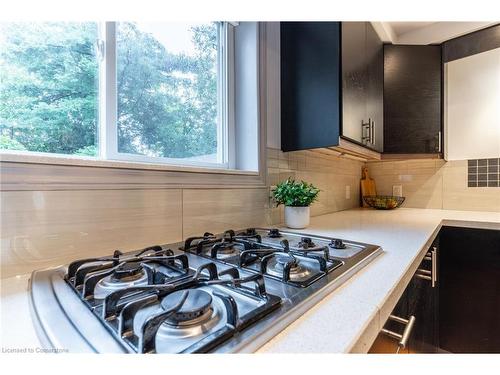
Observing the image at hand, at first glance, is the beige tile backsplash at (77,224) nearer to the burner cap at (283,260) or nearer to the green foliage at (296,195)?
the burner cap at (283,260)

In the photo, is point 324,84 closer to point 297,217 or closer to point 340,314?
point 297,217

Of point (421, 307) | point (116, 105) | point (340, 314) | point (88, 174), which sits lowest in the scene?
point (421, 307)

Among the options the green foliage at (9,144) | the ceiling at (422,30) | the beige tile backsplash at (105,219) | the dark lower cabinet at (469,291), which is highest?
the ceiling at (422,30)

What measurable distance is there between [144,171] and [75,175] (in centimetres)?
18

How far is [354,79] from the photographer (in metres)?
1.29

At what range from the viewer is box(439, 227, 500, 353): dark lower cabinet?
130 cm

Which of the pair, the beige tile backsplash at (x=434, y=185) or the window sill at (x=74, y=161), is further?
the beige tile backsplash at (x=434, y=185)

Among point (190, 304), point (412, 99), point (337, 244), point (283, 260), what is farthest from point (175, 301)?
point (412, 99)

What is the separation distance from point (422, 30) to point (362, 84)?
1.16 meters

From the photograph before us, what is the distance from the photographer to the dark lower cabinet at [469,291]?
130 cm

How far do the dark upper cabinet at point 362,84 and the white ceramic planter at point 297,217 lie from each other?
1.32ft

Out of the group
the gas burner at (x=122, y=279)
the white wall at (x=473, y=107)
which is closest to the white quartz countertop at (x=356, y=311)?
the gas burner at (x=122, y=279)

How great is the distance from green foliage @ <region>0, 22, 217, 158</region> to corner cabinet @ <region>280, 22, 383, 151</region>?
1.59ft
